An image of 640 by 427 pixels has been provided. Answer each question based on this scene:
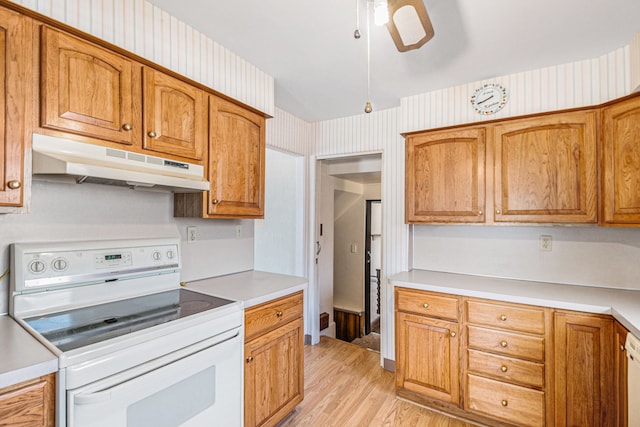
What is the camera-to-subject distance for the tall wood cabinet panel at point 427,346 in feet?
6.82

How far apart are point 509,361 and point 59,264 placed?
2.53m

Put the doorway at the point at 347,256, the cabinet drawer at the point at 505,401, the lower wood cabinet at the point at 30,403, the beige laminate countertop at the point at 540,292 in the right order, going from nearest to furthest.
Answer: the lower wood cabinet at the point at 30,403 → the beige laminate countertop at the point at 540,292 → the cabinet drawer at the point at 505,401 → the doorway at the point at 347,256

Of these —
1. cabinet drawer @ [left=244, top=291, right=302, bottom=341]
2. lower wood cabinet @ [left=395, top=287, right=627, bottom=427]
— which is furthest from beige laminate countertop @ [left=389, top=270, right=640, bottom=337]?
cabinet drawer @ [left=244, top=291, right=302, bottom=341]

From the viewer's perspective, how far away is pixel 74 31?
1.26 metres

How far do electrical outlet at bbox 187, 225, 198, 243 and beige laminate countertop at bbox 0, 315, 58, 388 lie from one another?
38.4 inches

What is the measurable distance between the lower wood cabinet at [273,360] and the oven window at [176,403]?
0.87 feet

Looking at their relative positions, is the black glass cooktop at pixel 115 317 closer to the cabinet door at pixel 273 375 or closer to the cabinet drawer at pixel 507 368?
the cabinet door at pixel 273 375

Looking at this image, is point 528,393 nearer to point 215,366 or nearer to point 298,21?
point 215,366

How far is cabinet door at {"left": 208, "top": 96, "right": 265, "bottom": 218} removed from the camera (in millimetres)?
1855

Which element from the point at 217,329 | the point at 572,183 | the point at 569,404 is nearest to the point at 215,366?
the point at 217,329

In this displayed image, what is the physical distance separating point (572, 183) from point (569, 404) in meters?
1.32

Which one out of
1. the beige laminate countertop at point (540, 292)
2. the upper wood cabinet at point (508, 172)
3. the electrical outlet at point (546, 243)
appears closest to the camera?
the beige laminate countertop at point (540, 292)

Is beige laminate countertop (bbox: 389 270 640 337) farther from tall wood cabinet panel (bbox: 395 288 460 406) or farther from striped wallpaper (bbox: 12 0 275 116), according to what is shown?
striped wallpaper (bbox: 12 0 275 116)

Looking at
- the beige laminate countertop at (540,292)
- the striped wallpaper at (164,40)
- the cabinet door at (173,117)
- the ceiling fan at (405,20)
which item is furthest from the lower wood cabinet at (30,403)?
the beige laminate countertop at (540,292)
